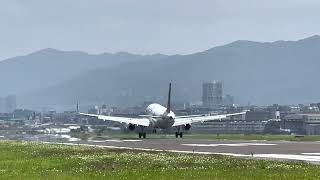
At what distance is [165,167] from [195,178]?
7.84 m

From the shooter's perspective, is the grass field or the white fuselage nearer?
the grass field

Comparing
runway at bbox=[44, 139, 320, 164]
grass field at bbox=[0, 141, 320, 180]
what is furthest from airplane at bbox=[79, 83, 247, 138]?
grass field at bbox=[0, 141, 320, 180]

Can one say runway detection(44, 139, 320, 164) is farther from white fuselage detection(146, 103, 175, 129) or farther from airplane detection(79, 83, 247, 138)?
airplane detection(79, 83, 247, 138)

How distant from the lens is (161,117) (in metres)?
119

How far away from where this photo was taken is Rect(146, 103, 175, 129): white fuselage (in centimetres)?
11741

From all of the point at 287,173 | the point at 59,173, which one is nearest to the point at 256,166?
the point at 287,173

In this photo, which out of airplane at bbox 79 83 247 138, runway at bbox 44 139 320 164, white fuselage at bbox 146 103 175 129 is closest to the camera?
runway at bbox 44 139 320 164

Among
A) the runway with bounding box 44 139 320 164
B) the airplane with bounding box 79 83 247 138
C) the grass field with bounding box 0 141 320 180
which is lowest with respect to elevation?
the grass field with bounding box 0 141 320 180

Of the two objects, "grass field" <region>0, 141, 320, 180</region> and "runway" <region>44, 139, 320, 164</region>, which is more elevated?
"runway" <region>44, 139, 320, 164</region>

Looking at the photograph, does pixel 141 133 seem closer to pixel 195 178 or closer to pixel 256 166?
pixel 256 166

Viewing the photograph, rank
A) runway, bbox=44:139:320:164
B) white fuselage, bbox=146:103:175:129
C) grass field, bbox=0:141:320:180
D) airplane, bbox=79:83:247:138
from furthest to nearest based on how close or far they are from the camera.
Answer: airplane, bbox=79:83:247:138, white fuselage, bbox=146:103:175:129, runway, bbox=44:139:320:164, grass field, bbox=0:141:320:180

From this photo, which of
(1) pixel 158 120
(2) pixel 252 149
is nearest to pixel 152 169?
(2) pixel 252 149

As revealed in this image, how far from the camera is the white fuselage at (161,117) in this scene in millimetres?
117406

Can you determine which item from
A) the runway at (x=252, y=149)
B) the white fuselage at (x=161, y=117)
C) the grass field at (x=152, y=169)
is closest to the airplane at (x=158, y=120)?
the white fuselage at (x=161, y=117)
